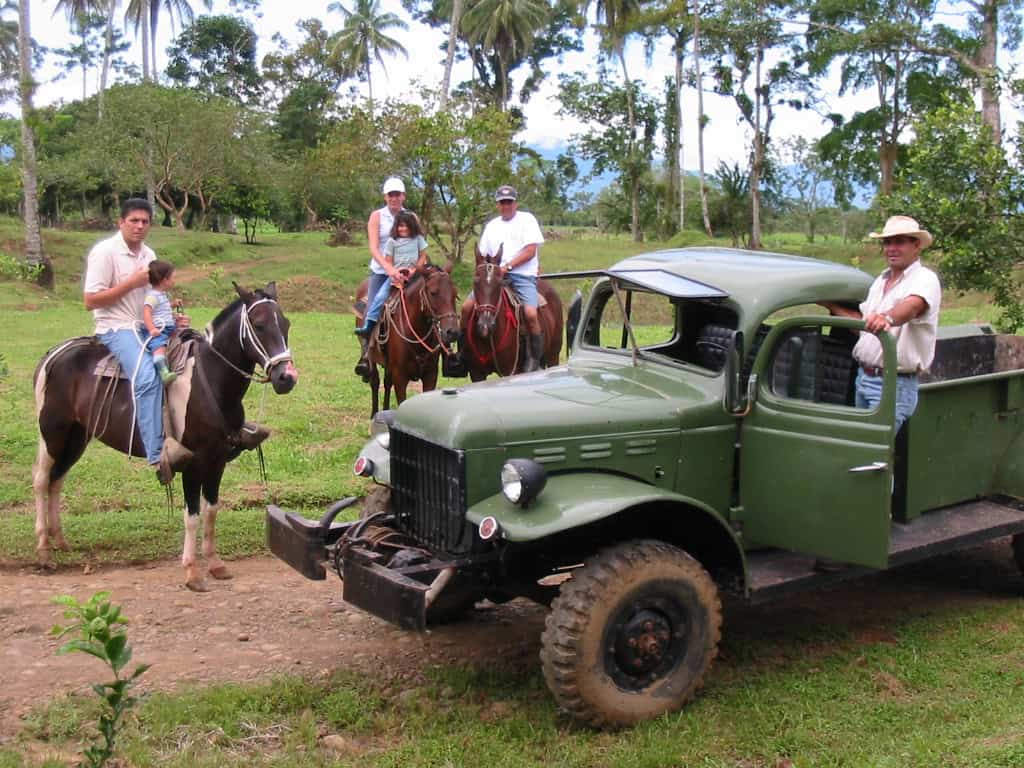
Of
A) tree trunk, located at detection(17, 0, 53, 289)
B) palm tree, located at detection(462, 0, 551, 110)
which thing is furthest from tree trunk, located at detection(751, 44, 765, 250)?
tree trunk, located at detection(17, 0, 53, 289)

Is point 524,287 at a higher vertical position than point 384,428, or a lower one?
higher

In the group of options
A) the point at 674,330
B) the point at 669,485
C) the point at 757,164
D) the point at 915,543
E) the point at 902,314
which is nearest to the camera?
the point at 669,485

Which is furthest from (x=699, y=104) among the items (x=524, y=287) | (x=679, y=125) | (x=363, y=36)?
(x=524, y=287)

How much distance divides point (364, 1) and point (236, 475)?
148 ft

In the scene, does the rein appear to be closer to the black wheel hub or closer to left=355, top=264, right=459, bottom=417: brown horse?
left=355, top=264, right=459, bottom=417: brown horse

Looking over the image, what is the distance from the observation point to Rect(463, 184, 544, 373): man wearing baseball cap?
414 inches

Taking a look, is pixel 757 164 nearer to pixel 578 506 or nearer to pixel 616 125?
pixel 616 125

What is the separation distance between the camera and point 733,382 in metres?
5.34

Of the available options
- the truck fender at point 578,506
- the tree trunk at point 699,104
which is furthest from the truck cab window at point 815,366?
the tree trunk at point 699,104

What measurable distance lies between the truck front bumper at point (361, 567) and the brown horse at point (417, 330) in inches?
180

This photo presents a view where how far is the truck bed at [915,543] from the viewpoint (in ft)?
17.4

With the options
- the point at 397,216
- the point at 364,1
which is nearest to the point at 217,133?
the point at 364,1

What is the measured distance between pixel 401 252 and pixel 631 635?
6.58m

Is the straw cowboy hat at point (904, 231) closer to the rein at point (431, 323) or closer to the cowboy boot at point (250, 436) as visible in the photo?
the cowboy boot at point (250, 436)
